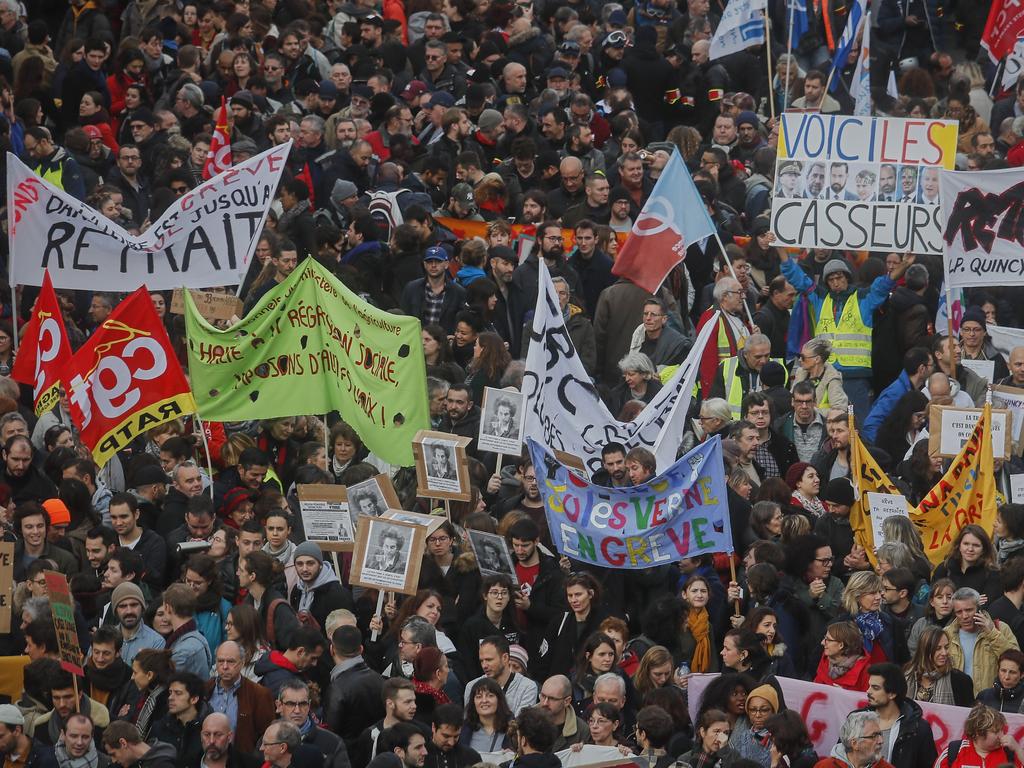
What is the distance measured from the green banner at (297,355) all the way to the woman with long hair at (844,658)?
3.99 m

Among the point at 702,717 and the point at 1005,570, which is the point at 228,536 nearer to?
the point at 702,717

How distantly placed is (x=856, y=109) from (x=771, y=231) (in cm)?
397

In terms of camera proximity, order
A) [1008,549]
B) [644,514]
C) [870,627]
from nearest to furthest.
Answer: [870,627], [1008,549], [644,514]

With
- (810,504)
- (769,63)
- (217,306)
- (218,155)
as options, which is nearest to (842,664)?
(810,504)

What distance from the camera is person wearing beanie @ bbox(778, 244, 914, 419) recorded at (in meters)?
18.0

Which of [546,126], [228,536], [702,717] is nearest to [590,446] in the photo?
[228,536]

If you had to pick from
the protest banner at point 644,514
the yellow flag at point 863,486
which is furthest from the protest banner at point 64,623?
the yellow flag at point 863,486

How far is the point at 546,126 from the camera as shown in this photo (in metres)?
21.5

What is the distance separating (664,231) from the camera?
18.2 metres

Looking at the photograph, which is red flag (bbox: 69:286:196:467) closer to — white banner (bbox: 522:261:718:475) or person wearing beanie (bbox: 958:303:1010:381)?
white banner (bbox: 522:261:718:475)

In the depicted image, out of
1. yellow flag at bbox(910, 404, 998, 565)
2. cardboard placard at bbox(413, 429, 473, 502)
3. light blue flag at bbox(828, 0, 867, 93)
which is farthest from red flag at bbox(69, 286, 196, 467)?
light blue flag at bbox(828, 0, 867, 93)

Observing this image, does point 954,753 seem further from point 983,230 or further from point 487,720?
point 983,230

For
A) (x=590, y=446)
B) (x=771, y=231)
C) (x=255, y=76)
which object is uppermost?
(x=255, y=76)

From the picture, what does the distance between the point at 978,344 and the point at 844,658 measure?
16.4 ft
